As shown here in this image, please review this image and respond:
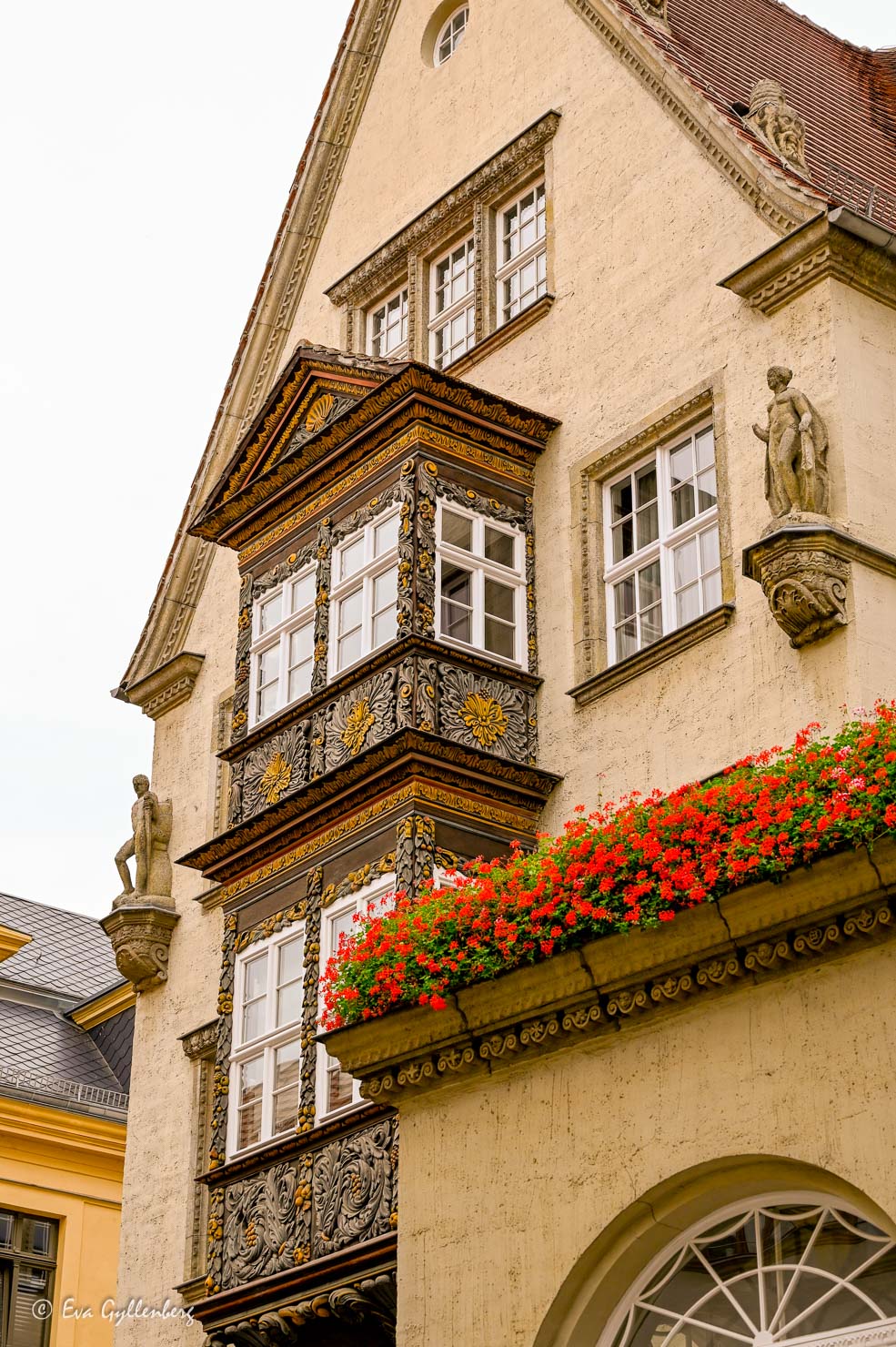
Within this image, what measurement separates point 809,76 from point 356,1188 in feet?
43.4

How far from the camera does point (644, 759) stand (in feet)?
54.7

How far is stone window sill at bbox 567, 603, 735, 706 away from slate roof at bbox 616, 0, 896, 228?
349 centimetres

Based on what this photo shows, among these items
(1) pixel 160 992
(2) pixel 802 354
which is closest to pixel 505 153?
(2) pixel 802 354

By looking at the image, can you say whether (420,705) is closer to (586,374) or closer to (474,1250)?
(586,374)

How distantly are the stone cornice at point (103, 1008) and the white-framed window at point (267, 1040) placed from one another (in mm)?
11797

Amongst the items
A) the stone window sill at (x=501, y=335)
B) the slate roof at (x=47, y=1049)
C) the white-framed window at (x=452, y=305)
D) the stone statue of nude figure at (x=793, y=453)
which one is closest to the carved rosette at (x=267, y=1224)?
the stone statue of nude figure at (x=793, y=453)

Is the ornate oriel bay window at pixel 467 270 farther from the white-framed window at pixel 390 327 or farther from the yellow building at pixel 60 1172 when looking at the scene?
the yellow building at pixel 60 1172

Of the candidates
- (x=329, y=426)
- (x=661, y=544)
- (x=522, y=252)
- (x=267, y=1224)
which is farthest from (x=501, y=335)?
(x=267, y=1224)

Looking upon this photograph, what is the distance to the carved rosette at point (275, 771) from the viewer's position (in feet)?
61.0

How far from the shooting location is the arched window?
9102 millimetres

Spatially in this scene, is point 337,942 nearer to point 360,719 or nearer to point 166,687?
point 360,719

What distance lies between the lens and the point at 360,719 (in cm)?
1781

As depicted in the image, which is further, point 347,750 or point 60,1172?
point 60,1172

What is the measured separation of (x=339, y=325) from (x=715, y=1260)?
14.8 metres
